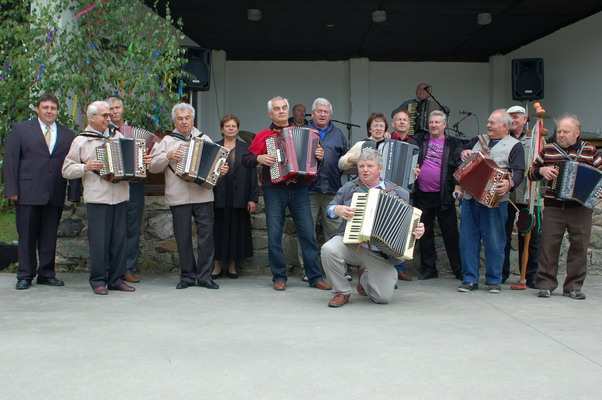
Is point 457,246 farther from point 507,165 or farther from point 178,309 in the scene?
point 178,309

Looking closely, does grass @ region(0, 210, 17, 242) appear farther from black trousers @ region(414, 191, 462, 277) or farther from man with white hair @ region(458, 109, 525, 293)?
man with white hair @ region(458, 109, 525, 293)

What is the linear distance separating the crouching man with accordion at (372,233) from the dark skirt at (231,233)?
132 cm

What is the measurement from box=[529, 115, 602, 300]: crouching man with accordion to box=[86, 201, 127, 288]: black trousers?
11.0 feet

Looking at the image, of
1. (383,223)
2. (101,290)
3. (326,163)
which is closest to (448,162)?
(326,163)

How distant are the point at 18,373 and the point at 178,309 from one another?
1.84 m

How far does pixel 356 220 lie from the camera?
215 inches

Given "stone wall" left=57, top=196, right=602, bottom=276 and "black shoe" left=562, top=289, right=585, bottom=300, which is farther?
"stone wall" left=57, top=196, right=602, bottom=276

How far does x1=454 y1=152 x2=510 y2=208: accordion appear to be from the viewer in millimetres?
6141

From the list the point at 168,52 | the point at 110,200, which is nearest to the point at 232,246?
the point at 110,200

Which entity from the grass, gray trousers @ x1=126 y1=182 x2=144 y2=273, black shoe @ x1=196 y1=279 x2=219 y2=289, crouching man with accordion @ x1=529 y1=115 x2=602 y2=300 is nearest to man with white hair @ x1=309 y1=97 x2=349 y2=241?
black shoe @ x1=196 y1=279 x2=219 y2=289

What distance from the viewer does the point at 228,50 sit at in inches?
580

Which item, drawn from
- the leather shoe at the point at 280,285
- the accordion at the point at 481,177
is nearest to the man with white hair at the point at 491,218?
the accordion at the point at 481,177

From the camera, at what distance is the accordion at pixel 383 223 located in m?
5.38

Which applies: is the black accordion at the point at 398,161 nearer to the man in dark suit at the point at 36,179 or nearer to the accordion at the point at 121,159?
the accordion at the point at 121,159
